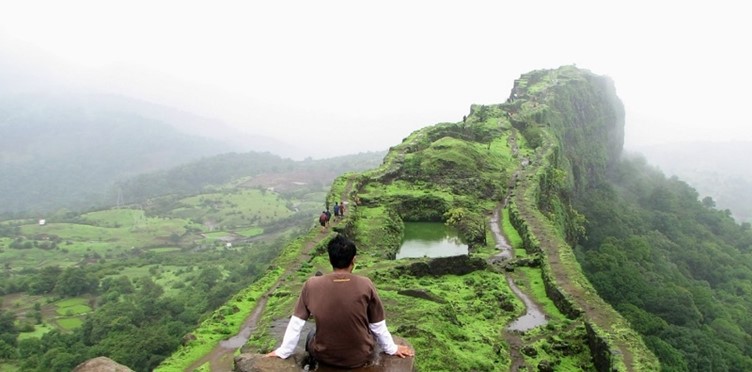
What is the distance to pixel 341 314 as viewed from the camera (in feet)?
24.6

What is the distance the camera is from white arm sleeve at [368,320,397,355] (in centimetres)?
790

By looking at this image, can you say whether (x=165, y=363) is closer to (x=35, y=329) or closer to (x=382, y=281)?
(x=382, y=281)

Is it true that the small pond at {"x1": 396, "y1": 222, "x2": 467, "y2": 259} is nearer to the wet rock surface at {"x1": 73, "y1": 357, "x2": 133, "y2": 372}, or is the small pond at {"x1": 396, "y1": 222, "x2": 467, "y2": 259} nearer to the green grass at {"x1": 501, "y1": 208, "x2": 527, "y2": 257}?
the green grass at {"x1": 501, "y1": 208, "x2": 527, "y2": 257}

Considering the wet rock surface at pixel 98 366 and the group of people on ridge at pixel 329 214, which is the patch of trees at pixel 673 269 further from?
the wet rock surface at pixel 98 366

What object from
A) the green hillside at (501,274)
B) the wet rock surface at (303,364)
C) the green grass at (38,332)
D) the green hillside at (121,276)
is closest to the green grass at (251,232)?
the green hillside at (121,276)

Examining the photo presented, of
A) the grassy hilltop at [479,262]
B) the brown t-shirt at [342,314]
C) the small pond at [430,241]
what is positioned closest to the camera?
the brown t-shirt at [342,314]

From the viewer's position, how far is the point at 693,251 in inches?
2496

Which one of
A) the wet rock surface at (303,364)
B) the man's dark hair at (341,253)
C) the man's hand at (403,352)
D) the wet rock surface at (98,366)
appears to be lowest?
the wet rock surface at (98,366)

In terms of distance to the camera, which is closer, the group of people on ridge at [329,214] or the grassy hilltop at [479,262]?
the grassy hilltop at [479,262]

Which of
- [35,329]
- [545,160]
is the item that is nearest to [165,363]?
[545,160]

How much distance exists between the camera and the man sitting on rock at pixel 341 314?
7.52 meters

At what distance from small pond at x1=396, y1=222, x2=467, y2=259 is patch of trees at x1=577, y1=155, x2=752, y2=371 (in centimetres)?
1114

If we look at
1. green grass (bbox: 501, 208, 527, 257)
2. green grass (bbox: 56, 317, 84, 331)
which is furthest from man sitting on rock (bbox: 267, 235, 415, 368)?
green grass (bbox: 56, 317, 84, 331)

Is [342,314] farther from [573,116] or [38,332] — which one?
[38,332]
